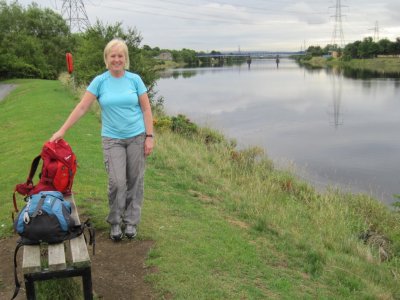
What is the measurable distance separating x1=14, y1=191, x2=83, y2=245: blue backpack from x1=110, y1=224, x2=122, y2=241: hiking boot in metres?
1.25

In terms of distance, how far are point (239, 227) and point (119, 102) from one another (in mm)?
2584

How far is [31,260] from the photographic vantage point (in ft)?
10.7

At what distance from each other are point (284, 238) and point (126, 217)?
6.96 feet

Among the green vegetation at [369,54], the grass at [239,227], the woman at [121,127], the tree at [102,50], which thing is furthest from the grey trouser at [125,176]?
the green vegetation at [369,54]

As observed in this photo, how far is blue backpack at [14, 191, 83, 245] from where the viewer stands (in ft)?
11.2

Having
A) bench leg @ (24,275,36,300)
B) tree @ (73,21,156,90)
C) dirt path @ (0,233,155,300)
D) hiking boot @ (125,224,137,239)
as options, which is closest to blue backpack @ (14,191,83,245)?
bench leg @ (24,275,36,300)

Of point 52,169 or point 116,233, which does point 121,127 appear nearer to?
point 52,169

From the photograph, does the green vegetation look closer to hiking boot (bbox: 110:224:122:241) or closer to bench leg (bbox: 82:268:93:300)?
hiking boot (bbox: 110:224:122:241)

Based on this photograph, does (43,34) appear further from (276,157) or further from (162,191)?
(162,191)

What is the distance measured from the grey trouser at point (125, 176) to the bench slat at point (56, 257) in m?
1.27

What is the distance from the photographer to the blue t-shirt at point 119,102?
4.44 meters

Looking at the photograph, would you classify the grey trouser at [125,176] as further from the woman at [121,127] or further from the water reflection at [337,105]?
the water reflection at [337,105]

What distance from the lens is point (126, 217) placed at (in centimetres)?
494

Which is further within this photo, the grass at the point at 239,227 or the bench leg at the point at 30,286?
the grass at the point at 239,227
